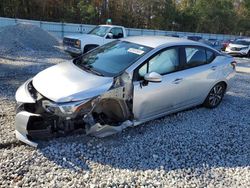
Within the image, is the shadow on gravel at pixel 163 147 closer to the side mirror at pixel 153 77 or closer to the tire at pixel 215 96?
the tire at pixel 215 96

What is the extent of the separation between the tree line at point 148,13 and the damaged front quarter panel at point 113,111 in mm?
25542

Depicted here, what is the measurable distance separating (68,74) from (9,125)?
1331 mm

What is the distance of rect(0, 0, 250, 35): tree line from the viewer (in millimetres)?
28306

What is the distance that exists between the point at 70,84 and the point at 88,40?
858cm

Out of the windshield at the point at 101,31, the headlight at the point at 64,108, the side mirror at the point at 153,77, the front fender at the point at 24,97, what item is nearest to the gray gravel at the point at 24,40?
the windshield at the point at 101,31

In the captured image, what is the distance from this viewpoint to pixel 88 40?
12672mm

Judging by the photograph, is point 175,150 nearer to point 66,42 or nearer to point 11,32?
point 66,42

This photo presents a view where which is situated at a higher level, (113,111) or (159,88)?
(159,88)

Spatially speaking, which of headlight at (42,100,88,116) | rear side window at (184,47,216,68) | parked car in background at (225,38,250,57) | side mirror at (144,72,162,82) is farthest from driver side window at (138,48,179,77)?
parked car in background at (225,38,250,57)

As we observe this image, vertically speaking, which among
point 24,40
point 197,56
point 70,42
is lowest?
point 24,40

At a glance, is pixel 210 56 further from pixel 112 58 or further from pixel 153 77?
pixel 112 58

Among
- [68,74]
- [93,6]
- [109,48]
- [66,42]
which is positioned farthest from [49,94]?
[93,6]

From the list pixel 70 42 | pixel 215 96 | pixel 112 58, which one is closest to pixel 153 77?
pixel 112 58

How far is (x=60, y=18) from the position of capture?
29.8 meters
